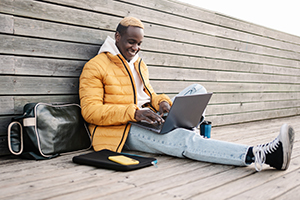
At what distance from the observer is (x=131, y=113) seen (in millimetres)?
1996

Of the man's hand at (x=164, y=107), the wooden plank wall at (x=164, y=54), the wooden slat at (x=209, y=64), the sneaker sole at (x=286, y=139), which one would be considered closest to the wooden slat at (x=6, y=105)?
the wooden plank wall at (x=164, y=54)

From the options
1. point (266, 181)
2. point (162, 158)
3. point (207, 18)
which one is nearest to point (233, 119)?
point (207, 18)

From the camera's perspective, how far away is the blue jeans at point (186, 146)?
1.79m

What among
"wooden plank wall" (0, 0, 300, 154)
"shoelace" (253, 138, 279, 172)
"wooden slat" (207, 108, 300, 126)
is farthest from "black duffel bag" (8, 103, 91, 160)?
"wooden slat" (207, 108, 300, 126)

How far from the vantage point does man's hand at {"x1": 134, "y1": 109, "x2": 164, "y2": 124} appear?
75.2 inches

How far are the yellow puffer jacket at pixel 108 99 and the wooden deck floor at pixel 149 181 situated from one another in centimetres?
33

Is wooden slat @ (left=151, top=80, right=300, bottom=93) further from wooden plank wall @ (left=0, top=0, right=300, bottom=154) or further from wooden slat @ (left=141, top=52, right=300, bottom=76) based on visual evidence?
wooden slat @ (left=141, top=52, right=300, bottom=76)

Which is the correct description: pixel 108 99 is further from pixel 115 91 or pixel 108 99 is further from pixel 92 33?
pixel 92 33

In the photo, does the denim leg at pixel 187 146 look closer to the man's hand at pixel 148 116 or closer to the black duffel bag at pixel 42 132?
the man's hand at pixel 148 116

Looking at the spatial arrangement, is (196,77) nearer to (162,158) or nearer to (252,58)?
(252,58)

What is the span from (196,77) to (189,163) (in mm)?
1768

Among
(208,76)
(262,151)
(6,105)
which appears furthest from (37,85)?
(208,76)

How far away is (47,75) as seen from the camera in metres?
2.24

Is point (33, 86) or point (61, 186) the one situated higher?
point (33, 86)
